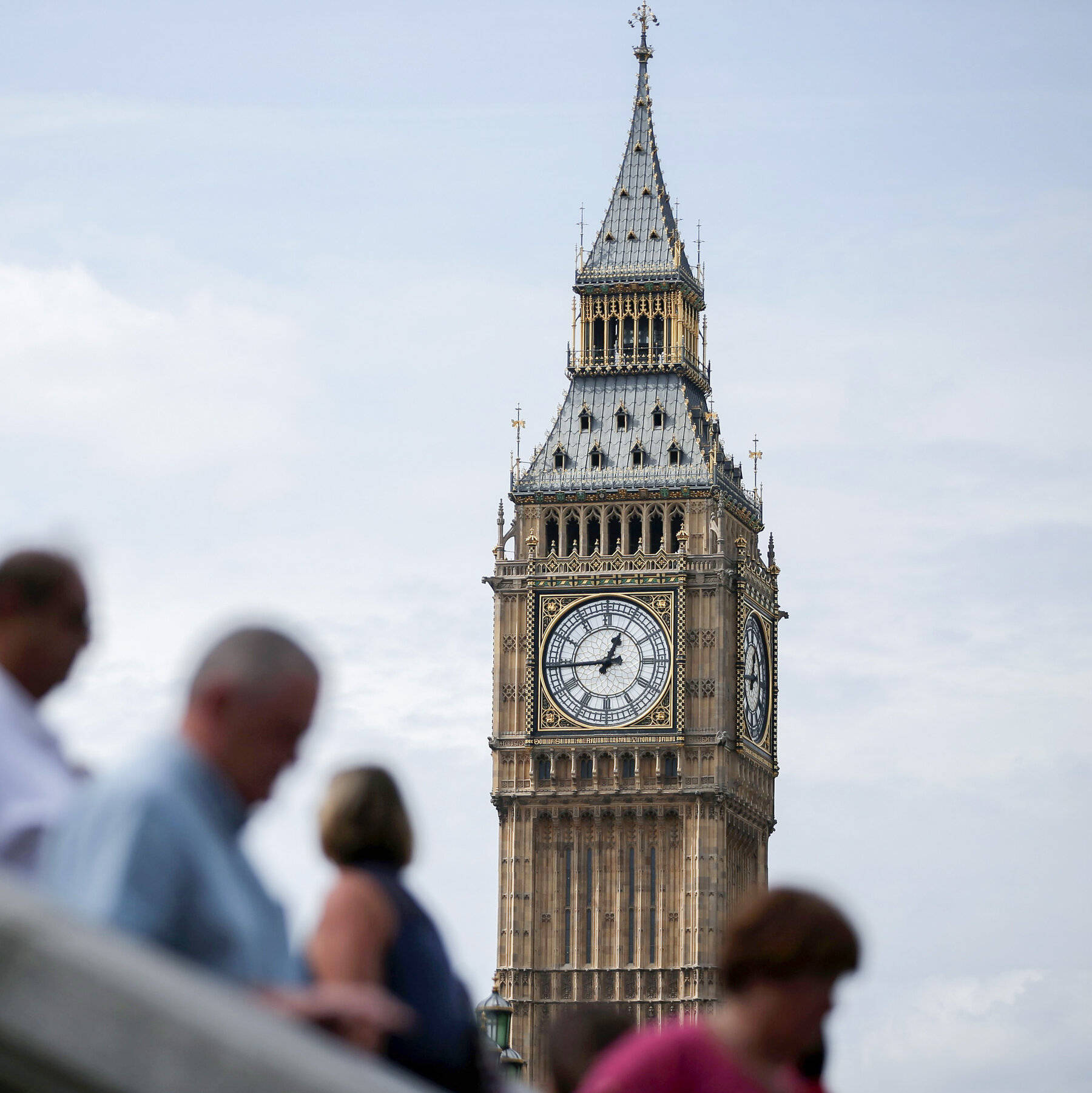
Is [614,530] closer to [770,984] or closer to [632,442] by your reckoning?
[632,442]

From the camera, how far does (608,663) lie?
234 ft

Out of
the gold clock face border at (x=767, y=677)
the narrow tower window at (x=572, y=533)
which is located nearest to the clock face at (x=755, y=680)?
the gold clock face border at (x=767, y=677)

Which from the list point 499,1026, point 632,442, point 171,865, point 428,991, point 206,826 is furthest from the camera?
point 632,442

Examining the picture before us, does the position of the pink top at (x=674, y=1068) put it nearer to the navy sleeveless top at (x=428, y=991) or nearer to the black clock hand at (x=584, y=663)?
the navy sleeveless top at (x=428, y=991)

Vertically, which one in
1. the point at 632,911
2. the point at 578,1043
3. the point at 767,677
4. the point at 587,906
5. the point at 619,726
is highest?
the point at 767,677

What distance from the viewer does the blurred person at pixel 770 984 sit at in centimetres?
618

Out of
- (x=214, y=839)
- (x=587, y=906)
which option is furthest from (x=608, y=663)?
(x=214, y=839)

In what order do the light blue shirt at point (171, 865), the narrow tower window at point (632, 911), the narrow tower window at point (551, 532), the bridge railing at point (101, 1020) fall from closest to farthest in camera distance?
1. the bridge railing at point (101, 1020)
2. the light blue shirt at point (171, 865)
3. the narrow tower window at point (632, 911)
4. the narrow tower window at point (551, 532)

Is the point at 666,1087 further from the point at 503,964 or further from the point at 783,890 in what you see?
the point at 503,964

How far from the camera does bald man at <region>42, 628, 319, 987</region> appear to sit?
5652 mm

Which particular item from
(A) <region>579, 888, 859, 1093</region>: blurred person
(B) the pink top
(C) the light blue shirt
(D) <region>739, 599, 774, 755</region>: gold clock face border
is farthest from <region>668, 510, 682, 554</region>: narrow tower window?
(C) the light blue shirt

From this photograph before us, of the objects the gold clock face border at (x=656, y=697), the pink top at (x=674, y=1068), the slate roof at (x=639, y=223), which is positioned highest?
the slate roof at (x=639, y=223)

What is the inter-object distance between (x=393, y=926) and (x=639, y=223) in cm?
7197

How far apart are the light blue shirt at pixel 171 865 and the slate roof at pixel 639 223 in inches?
2757
